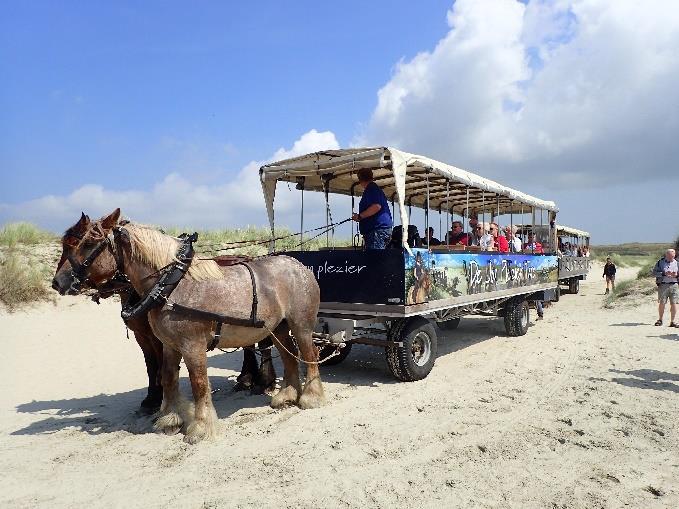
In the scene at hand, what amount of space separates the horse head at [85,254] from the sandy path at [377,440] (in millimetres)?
1563

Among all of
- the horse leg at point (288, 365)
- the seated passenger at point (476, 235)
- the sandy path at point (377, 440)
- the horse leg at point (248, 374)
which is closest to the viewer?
the sandy path at point (377, 440)

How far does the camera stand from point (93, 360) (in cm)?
874

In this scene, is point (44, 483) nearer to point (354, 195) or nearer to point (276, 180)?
point (276, 180)

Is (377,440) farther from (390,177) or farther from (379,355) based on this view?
(390,177)

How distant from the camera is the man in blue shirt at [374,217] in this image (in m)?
6.44

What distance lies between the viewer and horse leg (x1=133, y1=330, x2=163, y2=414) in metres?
5.45

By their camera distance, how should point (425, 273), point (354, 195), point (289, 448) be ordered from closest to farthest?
1. point (289, 448)
2. point (425, 273)
3. point (354, 195)

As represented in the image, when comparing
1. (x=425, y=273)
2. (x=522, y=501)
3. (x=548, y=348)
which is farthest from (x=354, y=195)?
(x=522, y=501)

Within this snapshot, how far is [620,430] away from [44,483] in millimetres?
5164

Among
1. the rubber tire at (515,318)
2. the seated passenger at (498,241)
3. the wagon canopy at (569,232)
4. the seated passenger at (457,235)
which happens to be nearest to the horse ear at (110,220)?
the seated passenger at (457,235)

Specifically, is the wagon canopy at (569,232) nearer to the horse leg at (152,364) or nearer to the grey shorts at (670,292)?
the grey shorts at (670,292)

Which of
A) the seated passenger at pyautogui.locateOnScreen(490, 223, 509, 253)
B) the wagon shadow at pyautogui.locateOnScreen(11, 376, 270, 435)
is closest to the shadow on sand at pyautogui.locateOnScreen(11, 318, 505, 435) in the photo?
the wagon shadow at pyautogui.locateOnScreen(11, 376, 270, 435)

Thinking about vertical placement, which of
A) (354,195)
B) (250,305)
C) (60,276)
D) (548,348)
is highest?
(354,195)

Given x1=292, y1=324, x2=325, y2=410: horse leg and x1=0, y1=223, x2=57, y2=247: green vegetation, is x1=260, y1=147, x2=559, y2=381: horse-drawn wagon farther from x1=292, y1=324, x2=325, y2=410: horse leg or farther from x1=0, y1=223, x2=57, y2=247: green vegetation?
x1=0, y1=223, x2=57, y2=247: green vegetation
